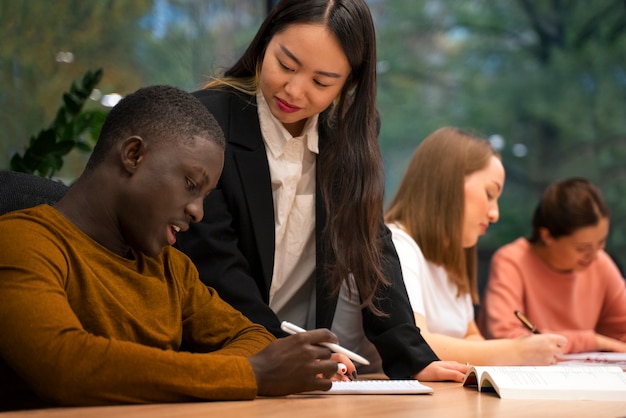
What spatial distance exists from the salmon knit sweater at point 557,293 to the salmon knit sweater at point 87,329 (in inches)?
83.1

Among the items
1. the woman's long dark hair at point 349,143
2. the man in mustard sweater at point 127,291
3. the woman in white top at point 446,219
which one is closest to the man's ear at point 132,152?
the man in mustard sweater at point 127,291

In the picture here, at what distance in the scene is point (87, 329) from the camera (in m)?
1.45

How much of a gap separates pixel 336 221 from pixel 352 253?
0.28ft

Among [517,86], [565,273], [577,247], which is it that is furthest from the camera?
[517,86]

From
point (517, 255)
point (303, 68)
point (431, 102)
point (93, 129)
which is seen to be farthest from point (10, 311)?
point (431, 102)

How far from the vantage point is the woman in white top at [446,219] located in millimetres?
2865

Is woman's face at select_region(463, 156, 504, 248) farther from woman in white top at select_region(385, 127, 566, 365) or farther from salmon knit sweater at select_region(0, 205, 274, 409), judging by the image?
salmon knit sweater at select_region(0, 205, 274, 409)

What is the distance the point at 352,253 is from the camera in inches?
85.2

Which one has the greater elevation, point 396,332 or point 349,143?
point 349,143

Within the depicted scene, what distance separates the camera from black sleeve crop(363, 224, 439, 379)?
6.79 ft

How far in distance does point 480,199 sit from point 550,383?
1.30m

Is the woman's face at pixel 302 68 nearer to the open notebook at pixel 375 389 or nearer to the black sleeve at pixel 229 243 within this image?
the black sleeve at pixel 229 243

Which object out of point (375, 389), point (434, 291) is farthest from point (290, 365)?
point (434, 291)

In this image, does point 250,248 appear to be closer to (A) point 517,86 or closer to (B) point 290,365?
(B) point 290,365
